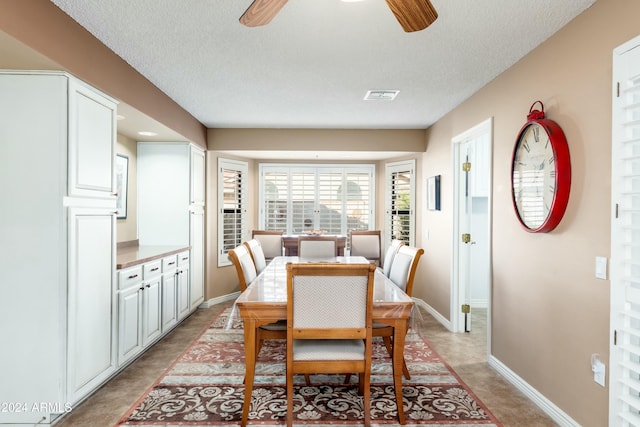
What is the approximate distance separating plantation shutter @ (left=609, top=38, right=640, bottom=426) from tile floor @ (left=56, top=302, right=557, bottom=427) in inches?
26.9

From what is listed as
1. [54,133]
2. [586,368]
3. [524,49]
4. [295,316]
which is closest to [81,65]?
[54,133]

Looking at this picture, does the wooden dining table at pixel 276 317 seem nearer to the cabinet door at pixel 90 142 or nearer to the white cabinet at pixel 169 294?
the cabinet door at pixel 90 142

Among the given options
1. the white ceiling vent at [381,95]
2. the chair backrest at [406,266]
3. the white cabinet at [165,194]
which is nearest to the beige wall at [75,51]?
the white cabinet at [165,194]

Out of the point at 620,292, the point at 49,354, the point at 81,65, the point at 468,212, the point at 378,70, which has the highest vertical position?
the point at 378,70

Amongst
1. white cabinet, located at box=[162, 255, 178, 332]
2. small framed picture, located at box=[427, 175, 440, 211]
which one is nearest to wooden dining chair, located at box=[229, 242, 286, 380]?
white cabinet, located at box=[162, 255, 178, 332]

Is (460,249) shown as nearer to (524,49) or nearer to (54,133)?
(524,49)

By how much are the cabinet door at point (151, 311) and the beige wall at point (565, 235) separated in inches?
123

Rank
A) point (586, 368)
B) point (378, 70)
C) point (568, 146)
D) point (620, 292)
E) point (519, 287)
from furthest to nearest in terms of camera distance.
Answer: point (378, 70) < point (519, 287) < point (568, 146) < point (586, 368) < point (620, 292)

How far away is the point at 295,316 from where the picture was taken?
2.19 metres

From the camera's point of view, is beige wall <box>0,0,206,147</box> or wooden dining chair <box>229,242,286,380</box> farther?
wooden dining chair <box>229,242,286,380</box>

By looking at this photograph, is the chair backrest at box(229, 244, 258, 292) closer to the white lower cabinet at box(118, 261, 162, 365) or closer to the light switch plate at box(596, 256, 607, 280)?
the white lower cabinet at box(118, 261, 162, 365)

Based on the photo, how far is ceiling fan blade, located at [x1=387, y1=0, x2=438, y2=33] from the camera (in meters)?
1.54

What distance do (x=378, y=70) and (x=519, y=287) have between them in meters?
2.05

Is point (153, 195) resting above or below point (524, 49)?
below
